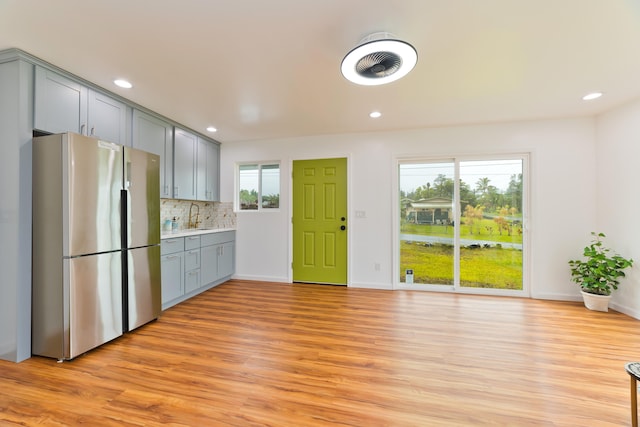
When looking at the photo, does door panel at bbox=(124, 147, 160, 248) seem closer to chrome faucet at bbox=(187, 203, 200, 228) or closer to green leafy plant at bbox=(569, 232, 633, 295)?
chrome faucet at bbox=(187, 203, 200, 228)

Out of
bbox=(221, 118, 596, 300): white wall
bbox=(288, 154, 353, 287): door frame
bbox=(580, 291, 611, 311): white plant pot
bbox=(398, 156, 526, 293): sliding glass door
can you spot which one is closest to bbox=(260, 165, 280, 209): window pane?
bbox=(221, 118, 596, 300): white wall

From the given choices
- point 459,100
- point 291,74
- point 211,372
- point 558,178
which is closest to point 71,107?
point 291,74

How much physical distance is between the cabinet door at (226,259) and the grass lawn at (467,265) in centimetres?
282

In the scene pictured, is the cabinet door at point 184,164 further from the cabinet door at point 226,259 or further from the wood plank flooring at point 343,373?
the wood plank flooring at point 343,373

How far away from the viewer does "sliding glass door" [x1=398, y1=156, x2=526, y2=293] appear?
12.2 ft

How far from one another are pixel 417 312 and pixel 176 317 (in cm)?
277

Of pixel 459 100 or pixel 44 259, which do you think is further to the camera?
pixel 459 100

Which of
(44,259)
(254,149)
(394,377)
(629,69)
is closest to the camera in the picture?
(394,377)

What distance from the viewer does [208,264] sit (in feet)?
12.8

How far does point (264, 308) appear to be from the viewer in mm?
3232

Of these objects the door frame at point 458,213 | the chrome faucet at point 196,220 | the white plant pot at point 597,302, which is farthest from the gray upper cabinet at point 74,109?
the white plant pot at point 597,302

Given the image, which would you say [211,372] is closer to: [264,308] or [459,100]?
[264,308]

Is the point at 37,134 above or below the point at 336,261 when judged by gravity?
above

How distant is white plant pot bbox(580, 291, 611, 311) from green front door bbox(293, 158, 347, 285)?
9.88 ft
